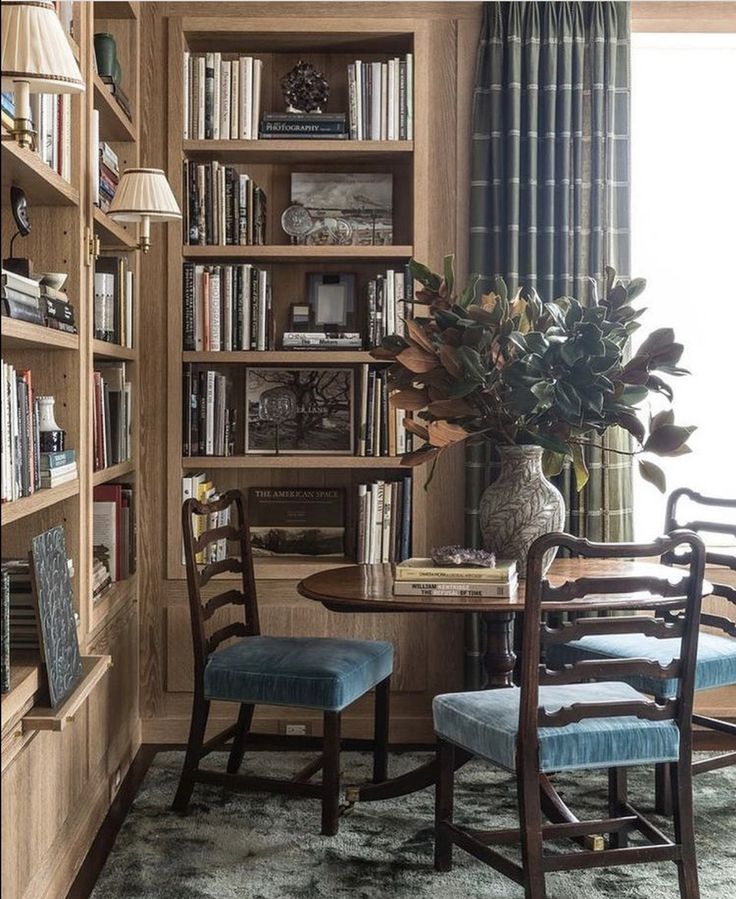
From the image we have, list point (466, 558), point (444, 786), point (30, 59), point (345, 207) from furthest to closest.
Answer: point (345, 207), point (466, 558), point (444, 786), point (30, 59)

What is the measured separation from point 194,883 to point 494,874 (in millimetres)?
773

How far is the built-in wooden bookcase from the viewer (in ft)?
12.6

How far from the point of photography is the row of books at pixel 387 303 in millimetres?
3893

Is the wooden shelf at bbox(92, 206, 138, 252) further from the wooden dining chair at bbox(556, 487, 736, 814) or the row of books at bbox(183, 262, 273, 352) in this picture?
the wooden dining chair at bbox(556, 487, 736, 814)

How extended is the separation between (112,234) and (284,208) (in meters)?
0.89

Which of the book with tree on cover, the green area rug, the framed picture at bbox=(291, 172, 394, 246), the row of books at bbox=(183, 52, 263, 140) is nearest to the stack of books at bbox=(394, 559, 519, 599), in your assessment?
the book with tree on cover

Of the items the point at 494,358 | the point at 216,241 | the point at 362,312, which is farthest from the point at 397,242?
the point at 494,358

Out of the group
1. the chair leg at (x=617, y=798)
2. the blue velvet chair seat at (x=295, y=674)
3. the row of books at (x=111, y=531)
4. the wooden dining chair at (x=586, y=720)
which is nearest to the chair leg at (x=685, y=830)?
the wooden dining chair at (x=586, y=720)

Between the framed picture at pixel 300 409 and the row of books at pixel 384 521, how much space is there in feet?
0.82

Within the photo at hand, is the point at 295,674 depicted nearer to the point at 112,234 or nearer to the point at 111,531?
the point at 111,531

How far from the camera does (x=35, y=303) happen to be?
244 centimetres

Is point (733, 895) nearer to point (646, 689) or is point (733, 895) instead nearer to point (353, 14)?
point (646, 689)

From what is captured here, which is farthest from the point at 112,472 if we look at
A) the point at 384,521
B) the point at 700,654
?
the point at 700,654

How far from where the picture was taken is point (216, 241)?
389cm
